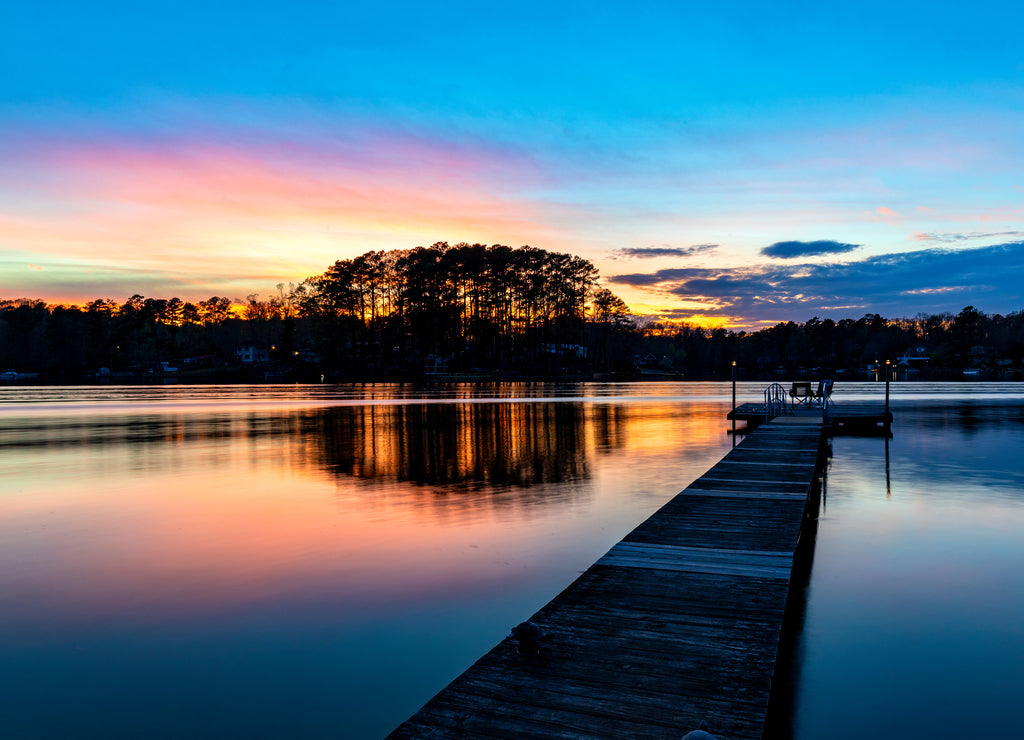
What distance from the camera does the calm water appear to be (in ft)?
22.4

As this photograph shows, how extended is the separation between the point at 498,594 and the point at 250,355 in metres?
157

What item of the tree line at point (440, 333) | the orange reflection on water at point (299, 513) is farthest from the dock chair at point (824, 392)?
the tree line at point (440, 333)

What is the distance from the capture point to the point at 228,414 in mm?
45906

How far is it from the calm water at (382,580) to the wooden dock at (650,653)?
3.58 feet

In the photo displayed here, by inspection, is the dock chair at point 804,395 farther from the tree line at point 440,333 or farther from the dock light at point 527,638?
the tree line at point 440,333

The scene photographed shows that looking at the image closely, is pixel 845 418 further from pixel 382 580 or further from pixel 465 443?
pixel 382 580

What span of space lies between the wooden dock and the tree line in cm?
9372

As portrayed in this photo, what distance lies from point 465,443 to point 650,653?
23.4 m

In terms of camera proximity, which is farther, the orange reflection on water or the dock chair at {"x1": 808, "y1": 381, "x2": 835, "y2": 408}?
the dock chair at {"x1": 808, "y1": 381, "x2": 835, "y2": 408}

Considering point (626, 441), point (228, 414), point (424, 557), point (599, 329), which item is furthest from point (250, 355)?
point (424, 557)

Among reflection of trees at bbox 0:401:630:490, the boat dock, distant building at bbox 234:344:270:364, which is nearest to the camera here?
reflection of trees at bbox 0:401:630:490

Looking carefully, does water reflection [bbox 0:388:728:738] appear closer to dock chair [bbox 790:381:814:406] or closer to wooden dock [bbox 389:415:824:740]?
wooden dock [bbox 389:415:824:740]

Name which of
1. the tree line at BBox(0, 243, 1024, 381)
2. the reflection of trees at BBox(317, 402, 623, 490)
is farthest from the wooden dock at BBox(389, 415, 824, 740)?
the tree line at BBox(0, 243, 1024, 381)

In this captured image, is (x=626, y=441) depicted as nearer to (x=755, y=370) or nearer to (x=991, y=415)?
(x=991, y=415)
